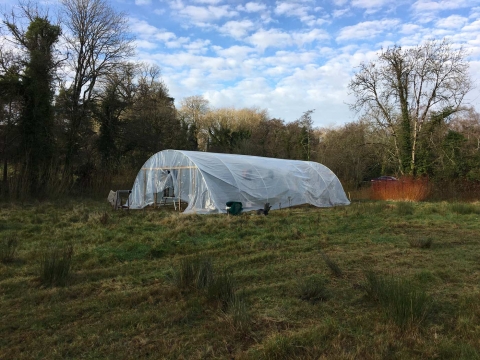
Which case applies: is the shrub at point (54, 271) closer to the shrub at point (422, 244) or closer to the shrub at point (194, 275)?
the shrub at point (194, 275)

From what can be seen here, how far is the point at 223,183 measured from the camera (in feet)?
49.1

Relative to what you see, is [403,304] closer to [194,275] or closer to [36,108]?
[194,275]

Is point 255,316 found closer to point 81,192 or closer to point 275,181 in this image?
point 275,181

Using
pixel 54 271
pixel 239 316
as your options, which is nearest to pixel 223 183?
pixel 54 271

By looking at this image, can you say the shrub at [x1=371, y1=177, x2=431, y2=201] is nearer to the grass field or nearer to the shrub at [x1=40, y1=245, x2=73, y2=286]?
the grass field

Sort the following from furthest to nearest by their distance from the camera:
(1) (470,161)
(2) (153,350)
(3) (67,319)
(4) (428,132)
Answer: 1. (4) (428,132)
2. (1) (470,161)
3. (3) (67,319)
4. (2) (153,350)

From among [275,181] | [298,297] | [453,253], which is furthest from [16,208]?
[453,253]

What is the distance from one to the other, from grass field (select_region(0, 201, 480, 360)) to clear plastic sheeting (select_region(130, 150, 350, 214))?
6.66m

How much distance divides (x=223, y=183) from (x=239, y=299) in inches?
427

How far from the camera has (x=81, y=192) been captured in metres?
20.8

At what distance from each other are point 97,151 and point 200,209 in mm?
14516

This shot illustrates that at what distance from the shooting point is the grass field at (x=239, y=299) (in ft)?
10.5

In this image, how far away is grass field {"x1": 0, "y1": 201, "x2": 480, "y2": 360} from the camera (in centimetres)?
320

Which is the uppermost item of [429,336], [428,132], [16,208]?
[428,132]
